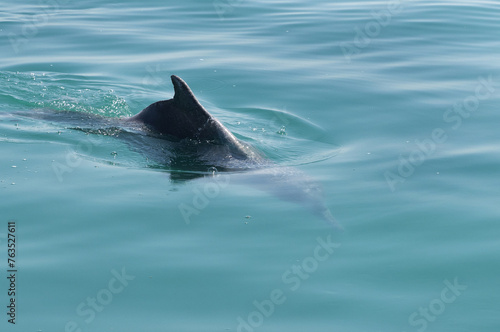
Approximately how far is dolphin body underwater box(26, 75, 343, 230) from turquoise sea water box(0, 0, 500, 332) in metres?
0.33

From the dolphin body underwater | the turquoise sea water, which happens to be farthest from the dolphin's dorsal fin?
the turquoise sea water

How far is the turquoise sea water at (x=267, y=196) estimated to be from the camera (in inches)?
282

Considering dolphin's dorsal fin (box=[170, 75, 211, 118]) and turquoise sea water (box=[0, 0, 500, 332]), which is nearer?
turquoise sea water (box=[0, 0, 500, 332])

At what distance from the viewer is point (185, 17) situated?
83.1ft

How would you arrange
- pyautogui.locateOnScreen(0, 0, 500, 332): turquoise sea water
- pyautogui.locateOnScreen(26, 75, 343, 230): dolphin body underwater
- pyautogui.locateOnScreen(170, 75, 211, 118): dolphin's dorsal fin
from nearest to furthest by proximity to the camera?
pyautogui.locateOnScreen(0, 0, 500, 332): turquoise sea water → pyautogui.locateOnScreen(26, 75, 343, 230): dolphin body underwater → pyautogui.locateOnScreen(170, 75, 211, 118): dolphin's dorsal fin

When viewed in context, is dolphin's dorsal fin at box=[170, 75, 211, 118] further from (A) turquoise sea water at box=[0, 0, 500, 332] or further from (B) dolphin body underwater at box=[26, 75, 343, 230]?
(A) turquoise sea water at box=[0, 0, 500, 332]

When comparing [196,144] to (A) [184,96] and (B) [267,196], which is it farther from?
(B) [267,196]

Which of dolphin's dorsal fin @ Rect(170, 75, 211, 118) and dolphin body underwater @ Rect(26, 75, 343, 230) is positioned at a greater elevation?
dolphin's dorsal fin @ Rect(170, 75, 211, 118)

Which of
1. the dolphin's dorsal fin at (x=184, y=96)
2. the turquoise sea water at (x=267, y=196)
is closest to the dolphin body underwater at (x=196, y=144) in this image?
the dolphin's dorsal fin at (x=184, y=96)

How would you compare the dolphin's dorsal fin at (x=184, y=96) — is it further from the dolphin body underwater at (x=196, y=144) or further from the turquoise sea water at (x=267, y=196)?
the turquoise sea water at (x=267, y=196)

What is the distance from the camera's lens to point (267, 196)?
10.0 metres

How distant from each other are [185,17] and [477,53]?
415 inches

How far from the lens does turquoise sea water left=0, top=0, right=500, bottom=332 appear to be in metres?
7.17

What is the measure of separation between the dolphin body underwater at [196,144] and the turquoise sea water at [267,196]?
33 cm
